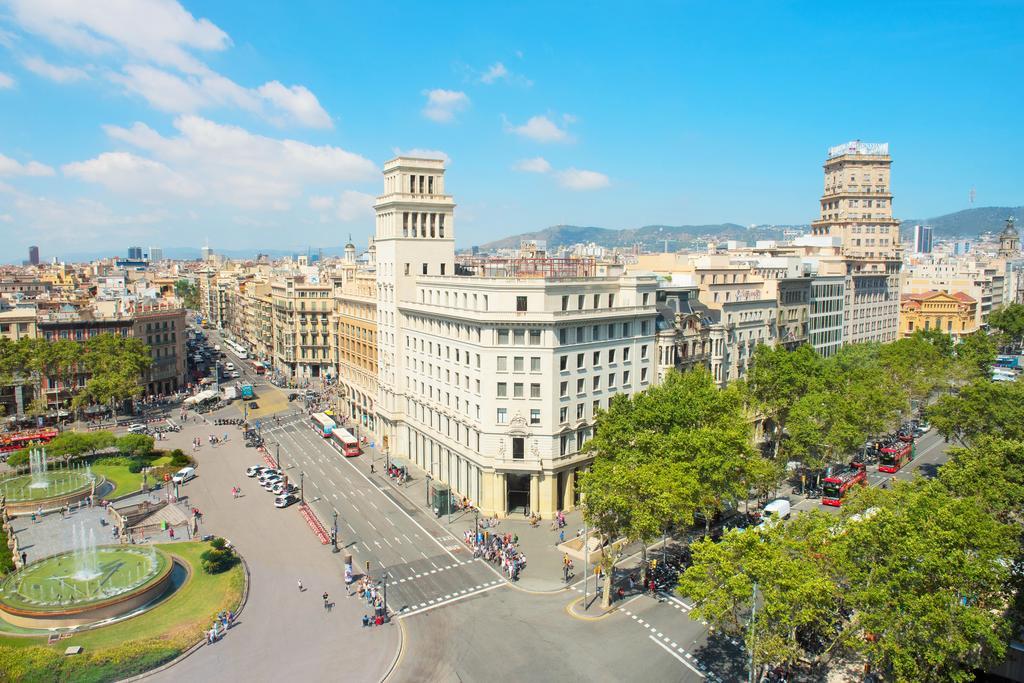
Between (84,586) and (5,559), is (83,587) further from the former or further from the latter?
(5,559)

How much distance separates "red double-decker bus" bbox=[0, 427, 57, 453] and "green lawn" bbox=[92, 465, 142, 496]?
16.6 m

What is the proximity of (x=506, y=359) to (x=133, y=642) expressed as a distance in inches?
1711

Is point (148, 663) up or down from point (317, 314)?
down

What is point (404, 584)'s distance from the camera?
6247 cm

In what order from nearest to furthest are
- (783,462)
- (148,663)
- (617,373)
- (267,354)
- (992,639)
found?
(992,639)
(148,663)
(783,462)
(617,373)
(267,354)

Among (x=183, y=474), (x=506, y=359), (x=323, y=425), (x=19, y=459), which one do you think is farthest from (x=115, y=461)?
(x=506, y=359)

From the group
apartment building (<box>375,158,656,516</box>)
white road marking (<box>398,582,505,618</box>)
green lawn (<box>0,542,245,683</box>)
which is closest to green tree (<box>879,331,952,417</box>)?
apartment building (<box>375,158,656,516</box>)

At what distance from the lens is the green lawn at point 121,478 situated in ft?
290

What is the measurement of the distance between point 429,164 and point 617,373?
134ft

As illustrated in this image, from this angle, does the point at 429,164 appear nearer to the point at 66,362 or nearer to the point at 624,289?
the point at 624,289

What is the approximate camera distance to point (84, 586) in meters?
58.8

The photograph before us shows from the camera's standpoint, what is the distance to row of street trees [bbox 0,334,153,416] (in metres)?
119

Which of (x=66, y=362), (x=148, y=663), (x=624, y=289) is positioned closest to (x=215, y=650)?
(x=148, y=663)

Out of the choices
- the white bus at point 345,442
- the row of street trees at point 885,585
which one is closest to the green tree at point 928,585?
the row of street trees at point 885,585
